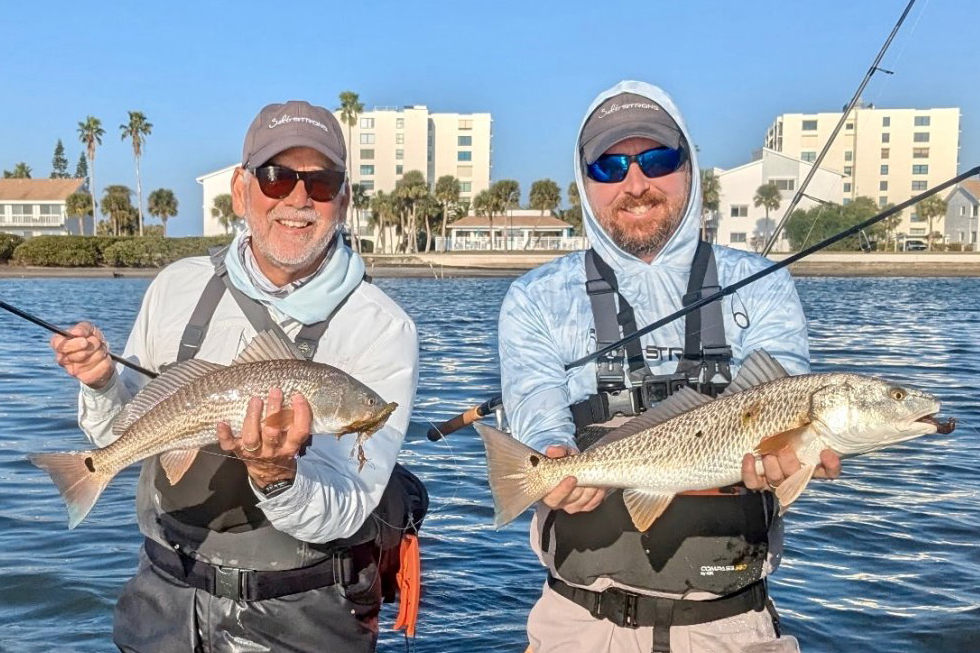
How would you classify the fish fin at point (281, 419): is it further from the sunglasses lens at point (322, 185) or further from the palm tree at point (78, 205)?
the palm tree at point (78, 205)

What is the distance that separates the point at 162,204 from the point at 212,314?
97360mm

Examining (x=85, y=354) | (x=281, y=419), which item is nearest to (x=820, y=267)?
(x=85, y=354)

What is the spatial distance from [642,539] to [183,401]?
181 centimetres

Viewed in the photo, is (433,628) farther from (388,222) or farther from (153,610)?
(388,222)

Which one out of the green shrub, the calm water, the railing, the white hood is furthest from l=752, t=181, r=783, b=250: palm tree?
the white hood

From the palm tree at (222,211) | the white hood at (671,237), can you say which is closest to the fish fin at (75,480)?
the white hood at (671,237)

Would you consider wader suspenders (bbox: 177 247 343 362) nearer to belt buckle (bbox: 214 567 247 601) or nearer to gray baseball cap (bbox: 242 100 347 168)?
gray baseball cap (bbox: 242 100 347 168)

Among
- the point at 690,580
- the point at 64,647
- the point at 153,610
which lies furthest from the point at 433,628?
the point at 690,580

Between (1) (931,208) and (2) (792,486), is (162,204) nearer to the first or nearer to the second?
(1) (931,208)

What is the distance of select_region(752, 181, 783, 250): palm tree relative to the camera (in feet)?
291

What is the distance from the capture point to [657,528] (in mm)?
3848

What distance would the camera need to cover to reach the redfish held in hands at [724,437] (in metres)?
3.64

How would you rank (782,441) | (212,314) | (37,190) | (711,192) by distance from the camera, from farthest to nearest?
(37,190)
(711,192)
(212,314)
(782,441)

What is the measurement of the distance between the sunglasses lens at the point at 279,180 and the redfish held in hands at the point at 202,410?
2.48ft
